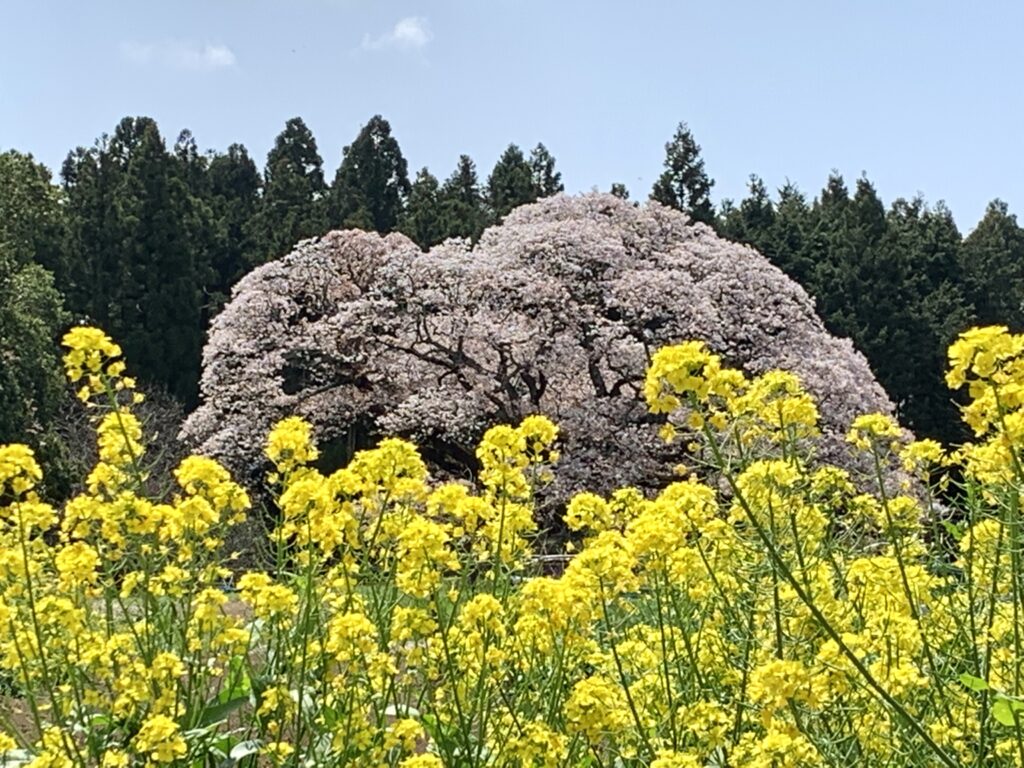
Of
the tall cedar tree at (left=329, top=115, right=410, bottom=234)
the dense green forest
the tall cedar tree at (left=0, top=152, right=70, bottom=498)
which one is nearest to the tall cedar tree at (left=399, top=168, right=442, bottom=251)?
the dense green forest

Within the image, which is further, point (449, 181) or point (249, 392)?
point (449, 181)

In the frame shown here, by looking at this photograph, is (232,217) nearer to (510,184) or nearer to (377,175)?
(377,175)

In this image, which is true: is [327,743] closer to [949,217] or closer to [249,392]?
[249,392]

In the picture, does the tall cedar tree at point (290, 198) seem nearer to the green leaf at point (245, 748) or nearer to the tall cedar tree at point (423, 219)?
the tall cedar tree at point (423, 219)

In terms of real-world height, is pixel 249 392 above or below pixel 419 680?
above

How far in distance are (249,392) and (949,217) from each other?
23.4 meters

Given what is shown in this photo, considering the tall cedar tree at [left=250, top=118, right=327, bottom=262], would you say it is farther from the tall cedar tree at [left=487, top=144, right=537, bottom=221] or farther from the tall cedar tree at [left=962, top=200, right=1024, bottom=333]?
the tall cedar tree at [left=962, top=200, right=1024, bottom=333]

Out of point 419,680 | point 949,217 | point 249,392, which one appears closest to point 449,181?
point 949,217

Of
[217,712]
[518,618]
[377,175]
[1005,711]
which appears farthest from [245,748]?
[377,175]

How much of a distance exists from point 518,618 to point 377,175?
3170cm

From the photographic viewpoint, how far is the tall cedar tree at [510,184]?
1141 inches

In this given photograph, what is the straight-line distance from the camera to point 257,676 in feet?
10.0

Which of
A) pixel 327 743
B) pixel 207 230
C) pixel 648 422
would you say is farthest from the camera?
pixel 207 230

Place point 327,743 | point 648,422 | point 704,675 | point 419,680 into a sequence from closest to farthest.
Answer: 1. point 327,743
2. point 704,675
3. point 419,680
4. point 648,422
